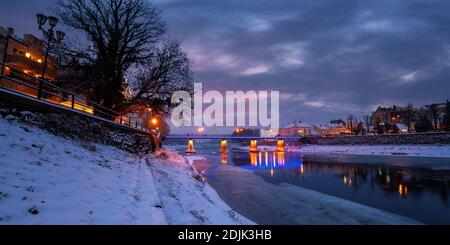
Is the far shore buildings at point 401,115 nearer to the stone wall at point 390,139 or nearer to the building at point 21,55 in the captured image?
the stone wall at point 390,139

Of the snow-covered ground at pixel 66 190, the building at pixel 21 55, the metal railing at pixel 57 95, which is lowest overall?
the snow-covered ground at pixel 66 190

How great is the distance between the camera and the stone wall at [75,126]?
11.5 m

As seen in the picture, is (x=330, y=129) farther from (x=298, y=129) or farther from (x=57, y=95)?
(x=57, y=95)

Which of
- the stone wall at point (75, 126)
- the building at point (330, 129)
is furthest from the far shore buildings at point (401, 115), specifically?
the stone wall at point (75, 126)

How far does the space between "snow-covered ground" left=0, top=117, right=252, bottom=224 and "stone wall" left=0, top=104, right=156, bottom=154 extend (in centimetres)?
74

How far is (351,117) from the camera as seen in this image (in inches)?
5684

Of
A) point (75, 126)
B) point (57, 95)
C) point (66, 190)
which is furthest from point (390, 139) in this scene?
point (66, 190)

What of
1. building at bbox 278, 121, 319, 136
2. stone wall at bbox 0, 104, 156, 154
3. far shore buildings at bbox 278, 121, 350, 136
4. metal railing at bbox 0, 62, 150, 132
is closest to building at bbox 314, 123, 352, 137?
far shore buildings at bbox 278, 121, 350, 136

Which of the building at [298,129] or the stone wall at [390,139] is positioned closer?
the stone wall at [390,139]

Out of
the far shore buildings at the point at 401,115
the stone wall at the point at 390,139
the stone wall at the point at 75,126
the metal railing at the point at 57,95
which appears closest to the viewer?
the stone wall at the point at 75,126

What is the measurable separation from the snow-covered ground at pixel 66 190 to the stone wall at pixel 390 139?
250ft

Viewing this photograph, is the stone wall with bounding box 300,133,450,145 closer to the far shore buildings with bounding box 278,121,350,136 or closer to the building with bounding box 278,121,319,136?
the far shore buildings with bounding box 278,121,350,136

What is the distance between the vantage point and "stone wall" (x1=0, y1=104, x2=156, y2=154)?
11.5m

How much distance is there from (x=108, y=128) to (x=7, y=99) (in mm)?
8672
